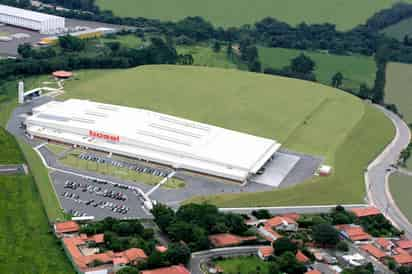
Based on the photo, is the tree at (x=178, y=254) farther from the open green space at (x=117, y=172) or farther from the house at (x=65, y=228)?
the open green space at (x=117, y=172)

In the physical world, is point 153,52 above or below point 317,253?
above

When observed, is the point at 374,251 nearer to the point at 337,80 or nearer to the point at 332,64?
the point at 337,80

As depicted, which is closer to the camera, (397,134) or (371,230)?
(371,230)

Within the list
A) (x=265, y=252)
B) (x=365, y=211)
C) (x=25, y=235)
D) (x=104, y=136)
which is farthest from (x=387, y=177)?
(x=25, y=235)

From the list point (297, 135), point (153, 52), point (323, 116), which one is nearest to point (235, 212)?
point (297, 135)

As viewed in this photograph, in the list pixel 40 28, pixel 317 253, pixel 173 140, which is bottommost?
pixel 317 253

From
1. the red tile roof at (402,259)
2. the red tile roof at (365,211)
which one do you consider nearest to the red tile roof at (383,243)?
the red tile roof at (402,259)

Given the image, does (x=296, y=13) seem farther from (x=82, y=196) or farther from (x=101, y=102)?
(x=82, y=196)

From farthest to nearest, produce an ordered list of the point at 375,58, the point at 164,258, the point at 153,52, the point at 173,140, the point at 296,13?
the point at 296,13
the point at 375,58
the point at 153,52
the point at 173,140
the point at 164,258
